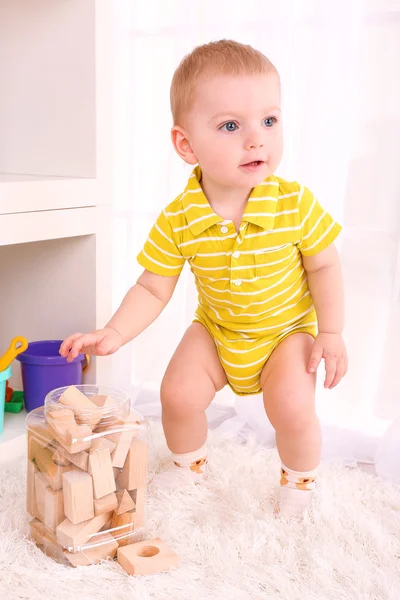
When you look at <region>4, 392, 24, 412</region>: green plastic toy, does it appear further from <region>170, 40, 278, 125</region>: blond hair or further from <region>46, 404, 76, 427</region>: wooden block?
<region>170, 40, 278, 125</region>: blond hair

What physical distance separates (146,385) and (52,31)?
31.7 inches

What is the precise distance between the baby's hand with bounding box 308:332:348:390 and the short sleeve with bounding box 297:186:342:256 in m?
0.13

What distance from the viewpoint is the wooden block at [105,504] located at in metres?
0.92

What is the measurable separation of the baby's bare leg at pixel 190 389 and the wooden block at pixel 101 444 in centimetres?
19

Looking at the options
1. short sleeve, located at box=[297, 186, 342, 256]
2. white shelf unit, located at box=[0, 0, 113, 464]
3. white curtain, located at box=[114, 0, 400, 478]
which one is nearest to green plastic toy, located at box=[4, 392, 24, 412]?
white shelf unit, located at box=[0, 0, 113, 464]

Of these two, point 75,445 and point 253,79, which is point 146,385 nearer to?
point 75,445

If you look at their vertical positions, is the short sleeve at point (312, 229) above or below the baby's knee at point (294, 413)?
above

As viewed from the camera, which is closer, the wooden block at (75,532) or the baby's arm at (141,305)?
the wooden block at (75,532)

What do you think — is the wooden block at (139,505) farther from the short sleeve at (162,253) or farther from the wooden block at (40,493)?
the short sleeve at (162,253)

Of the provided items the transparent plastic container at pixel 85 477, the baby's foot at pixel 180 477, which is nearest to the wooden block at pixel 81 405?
the transparent plastic container at pixel 85 477

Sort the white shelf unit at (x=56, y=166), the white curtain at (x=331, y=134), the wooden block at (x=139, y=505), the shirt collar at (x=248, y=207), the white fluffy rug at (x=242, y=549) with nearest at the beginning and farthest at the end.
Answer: the white fluffy rug at (x=242, y=549) < the wooden block at (x=139, y=505) < the shirt collar at (x=248, y=207) < the white shelf unit at (x=56, y=166) < the white curtain at (x=331, y=134)

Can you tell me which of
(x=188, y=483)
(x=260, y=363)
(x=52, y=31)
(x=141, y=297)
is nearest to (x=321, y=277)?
(x=260, y=363)

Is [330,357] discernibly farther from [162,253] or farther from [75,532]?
[75,532]

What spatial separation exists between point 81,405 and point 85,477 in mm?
97
